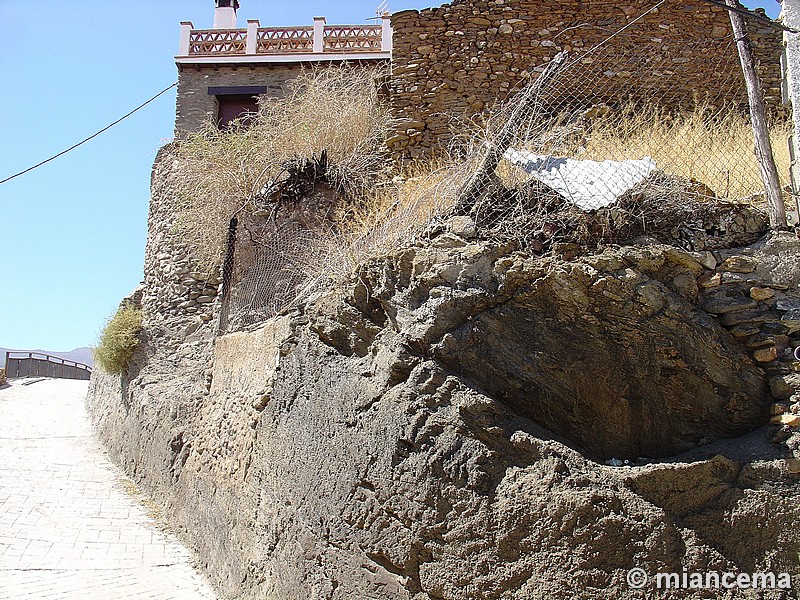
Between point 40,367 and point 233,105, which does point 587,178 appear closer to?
point 233,105

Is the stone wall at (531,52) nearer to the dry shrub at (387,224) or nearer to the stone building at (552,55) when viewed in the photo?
the stone building at (552,55)

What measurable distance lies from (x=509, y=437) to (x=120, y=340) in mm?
7748

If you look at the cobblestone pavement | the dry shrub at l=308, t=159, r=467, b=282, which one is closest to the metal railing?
the cobblestone pavement

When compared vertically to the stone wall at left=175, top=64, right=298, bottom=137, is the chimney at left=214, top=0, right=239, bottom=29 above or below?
above

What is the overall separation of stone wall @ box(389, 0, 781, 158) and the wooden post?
2752mm

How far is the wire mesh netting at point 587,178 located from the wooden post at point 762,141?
15 cm

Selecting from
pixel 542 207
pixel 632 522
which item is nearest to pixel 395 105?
pixel 542 207

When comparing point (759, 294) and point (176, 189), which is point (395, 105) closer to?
point (176, 189)

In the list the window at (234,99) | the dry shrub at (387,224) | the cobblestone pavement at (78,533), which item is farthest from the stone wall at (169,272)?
the dry shrub at (387,224)

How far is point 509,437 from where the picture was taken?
12.9 feet

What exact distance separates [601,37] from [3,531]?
911cm

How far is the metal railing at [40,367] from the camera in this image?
67.8 ft

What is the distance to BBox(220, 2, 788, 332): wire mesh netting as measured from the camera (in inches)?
176

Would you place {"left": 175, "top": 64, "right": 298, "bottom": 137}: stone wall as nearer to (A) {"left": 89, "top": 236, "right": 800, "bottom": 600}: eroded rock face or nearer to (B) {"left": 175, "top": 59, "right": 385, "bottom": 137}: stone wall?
(B) {"left": 175, "top": 59, "right": 385, "bottom": 137}: stone wall
